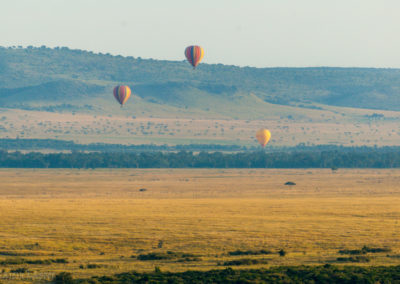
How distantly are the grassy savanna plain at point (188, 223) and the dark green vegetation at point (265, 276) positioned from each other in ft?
8.11

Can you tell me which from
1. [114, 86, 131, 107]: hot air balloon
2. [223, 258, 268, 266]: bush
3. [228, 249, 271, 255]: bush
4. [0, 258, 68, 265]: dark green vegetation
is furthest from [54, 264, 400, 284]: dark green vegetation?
[114, 86, 131, 107]: hot air balloon

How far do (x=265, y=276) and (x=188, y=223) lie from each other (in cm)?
2514

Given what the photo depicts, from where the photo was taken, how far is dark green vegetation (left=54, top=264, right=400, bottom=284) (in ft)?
126

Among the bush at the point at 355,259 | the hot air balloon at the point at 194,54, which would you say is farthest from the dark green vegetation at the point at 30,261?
the hot air balloon at the point at 194,54

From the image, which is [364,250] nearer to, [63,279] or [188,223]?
[188,223]

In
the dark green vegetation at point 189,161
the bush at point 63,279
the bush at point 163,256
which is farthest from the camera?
the dark green vegetation at point 189,161

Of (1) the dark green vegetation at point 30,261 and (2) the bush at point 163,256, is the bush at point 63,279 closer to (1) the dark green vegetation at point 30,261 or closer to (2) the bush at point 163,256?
(1) the dark green vegetation at point 30,261

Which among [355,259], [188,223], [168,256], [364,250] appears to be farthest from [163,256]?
[188,223]

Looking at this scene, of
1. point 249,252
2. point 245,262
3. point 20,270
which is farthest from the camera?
point 249,252

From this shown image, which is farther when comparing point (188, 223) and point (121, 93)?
point (121, 93)

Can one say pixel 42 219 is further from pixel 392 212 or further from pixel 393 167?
pixel 393 167

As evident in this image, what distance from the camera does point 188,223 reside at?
64312 millimetres

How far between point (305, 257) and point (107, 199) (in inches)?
1781

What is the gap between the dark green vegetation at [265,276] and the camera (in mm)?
38438
